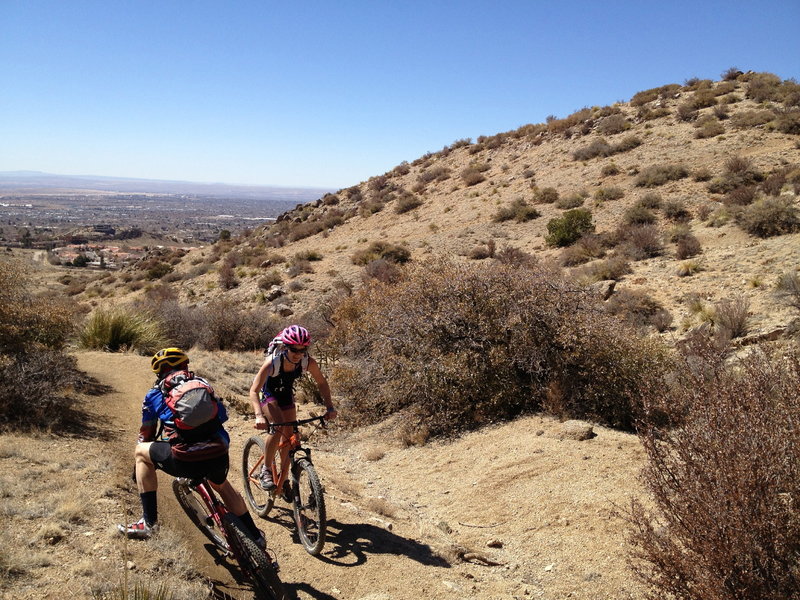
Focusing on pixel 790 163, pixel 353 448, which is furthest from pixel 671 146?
pixel 353 448

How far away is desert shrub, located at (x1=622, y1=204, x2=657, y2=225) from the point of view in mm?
18766

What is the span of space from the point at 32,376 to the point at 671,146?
2647 centimetres

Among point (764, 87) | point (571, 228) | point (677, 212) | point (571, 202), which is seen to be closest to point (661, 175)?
point (571, 202)

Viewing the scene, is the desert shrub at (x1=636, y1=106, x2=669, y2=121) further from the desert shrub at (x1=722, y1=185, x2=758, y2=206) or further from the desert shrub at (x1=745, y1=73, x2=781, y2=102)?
the desert shrub at (x1=722, y1=185, x2=758, y2=206)

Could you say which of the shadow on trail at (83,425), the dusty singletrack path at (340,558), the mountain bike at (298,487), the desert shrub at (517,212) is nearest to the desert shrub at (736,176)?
the desert shrub at (517,212)

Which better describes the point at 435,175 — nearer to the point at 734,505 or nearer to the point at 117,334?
the point at 117,334

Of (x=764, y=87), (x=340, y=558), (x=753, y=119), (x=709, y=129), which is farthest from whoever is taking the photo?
(x=764, y=87)

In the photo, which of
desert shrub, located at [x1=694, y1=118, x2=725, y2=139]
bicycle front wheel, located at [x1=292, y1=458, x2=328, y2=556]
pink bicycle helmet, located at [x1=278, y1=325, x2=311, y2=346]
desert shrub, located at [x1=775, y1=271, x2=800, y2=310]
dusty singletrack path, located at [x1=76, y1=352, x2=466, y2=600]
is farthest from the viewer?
desert shrub, located at [x1=694, y1=118, x2=725, y2=139]

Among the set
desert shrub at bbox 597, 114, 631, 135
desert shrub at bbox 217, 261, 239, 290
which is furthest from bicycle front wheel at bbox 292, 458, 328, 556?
desert shrub at bbox 597, 114, 631, 135

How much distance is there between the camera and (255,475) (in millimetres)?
5270

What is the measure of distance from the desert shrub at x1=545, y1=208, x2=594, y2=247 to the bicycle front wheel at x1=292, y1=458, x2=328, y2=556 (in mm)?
16281

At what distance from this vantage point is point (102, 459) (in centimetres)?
585

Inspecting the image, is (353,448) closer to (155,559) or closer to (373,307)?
(373,307)

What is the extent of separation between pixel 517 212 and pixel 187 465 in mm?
21651
